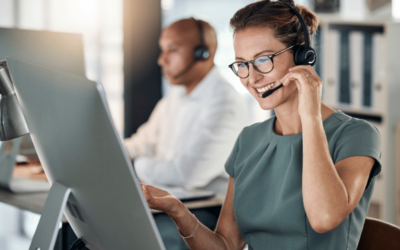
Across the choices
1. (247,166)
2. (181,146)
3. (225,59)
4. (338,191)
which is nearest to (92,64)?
(225,59)

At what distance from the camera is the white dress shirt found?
67.9 inches

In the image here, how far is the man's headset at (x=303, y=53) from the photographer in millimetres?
870

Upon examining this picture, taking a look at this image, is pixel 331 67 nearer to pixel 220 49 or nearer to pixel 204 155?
pixel 220 49

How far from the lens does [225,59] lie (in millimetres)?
3342

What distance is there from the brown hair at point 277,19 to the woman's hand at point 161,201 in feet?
1.39

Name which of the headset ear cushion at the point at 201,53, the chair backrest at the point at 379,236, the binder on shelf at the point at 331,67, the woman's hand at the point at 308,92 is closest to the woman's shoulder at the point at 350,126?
the woman's hand at the point at 308,92

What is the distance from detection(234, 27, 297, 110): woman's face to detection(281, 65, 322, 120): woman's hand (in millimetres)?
76

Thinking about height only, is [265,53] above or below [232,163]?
above

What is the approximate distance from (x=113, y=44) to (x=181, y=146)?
149cm

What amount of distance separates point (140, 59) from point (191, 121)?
133cm

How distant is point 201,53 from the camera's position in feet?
6.57

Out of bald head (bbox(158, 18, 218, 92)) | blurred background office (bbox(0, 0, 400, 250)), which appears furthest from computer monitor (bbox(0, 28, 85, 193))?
blurred background office (bbox(0, 0, 400, 250))

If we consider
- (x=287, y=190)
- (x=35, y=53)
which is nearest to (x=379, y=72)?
(x=287, y=190)

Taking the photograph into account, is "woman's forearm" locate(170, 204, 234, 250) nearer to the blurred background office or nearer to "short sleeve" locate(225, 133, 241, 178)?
"short sleeve" locate(225, 133, 241, 178)
